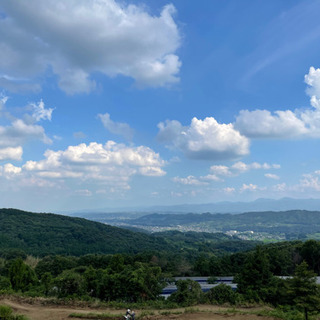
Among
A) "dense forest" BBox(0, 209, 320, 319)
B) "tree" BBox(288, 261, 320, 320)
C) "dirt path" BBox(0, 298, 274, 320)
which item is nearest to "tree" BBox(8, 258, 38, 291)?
"dense forest" BBox(0, 209, 320, 319)

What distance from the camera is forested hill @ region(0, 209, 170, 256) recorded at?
99.9 m

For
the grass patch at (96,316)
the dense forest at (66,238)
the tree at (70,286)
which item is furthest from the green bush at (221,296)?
the dense forest at (66,238)

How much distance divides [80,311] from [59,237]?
10632 cm

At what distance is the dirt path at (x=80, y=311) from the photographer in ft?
52.6

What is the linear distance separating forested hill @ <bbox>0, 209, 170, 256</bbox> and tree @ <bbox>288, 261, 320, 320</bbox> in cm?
9096

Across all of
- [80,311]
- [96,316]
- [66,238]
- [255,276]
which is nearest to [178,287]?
[96,316]

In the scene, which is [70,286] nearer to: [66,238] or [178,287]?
[178,287]

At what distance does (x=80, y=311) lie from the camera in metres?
17.6

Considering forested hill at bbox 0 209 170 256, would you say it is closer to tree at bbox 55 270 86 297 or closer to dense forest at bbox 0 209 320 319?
dense forest at bbox 0 209 320 319

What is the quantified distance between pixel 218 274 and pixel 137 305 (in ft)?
109

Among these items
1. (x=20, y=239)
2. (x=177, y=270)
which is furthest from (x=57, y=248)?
(x=177, y=270)

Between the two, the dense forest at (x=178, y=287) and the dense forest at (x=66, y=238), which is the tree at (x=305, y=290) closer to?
the dense forest at (x=178, y=287)

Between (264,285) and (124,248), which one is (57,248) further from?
(264,285)

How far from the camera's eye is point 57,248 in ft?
324
